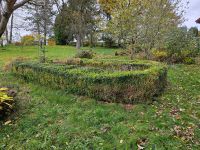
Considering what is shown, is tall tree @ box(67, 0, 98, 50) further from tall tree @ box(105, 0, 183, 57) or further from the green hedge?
the green hedge

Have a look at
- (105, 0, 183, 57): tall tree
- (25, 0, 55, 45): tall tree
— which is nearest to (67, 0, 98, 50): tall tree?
(25, 0, 55, 45): tall tree

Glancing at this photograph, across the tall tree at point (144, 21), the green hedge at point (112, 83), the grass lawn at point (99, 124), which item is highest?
the tall tree at point (144, 21)

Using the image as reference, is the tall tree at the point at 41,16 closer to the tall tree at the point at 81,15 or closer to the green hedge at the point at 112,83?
the tall tree at the point at 81,15

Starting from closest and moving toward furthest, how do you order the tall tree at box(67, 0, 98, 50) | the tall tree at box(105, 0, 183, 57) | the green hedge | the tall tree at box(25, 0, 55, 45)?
A: the green hedge < the tall tree at box(105, 0, 183, 57) < the tall tree at box(25, 0, 55, 45) < the tall tree at box(67, 0, 98, 50)

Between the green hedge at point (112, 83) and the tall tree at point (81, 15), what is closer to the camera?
the green hedge at point (112, 83)

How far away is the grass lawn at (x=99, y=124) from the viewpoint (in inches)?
202

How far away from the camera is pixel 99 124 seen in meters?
5.77

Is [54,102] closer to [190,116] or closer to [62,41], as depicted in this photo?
[190,116]

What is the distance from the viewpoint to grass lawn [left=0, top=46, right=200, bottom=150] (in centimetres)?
512

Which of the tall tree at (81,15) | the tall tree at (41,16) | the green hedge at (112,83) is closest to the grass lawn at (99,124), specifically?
the green hedge at (112,83)

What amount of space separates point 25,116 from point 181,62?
1013 centimetres

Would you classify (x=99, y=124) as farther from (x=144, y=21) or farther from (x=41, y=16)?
(x=41, y=16)

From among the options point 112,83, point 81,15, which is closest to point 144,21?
point 112,83

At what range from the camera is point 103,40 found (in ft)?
101
